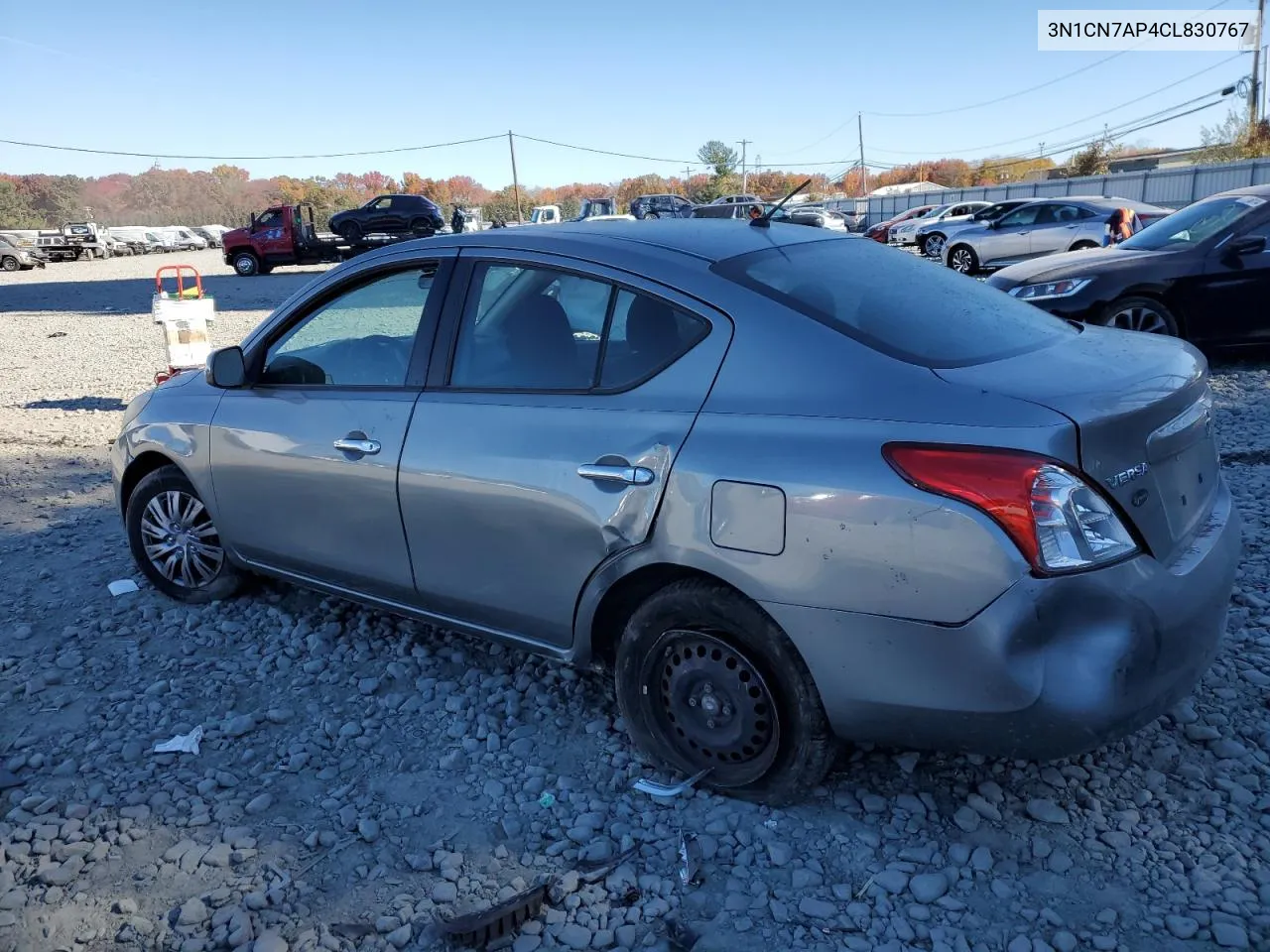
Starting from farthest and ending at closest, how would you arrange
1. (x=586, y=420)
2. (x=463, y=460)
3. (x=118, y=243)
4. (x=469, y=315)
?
(x=118, y=243) → (x=469, y=315) → (x=463, y=460) → (x=586, y=420)

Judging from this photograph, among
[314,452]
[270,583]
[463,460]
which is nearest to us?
[463,460]

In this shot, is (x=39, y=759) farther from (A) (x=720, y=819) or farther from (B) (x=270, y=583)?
(A) (x=720, y=819)

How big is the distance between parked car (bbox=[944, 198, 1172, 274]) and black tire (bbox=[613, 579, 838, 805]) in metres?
18.9

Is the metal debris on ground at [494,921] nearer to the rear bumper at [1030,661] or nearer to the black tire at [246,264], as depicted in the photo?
the rear bumper at [1030,661]

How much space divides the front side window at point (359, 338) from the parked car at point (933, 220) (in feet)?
88.2

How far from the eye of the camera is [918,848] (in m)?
2.72

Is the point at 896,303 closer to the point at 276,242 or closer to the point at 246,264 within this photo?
the point at 276,242

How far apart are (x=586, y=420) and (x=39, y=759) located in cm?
225

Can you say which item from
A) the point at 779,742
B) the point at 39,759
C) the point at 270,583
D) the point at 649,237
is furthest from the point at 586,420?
the point at 270,583

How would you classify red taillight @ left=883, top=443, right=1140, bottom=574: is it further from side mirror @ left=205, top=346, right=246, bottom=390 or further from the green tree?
the green tree

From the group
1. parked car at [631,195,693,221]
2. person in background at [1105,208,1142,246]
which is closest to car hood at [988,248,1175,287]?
person in background at [1105,208,1142,246]

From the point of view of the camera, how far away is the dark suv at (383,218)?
32438mm

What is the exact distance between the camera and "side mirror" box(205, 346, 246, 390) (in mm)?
4070

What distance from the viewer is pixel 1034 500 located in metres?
2.29
